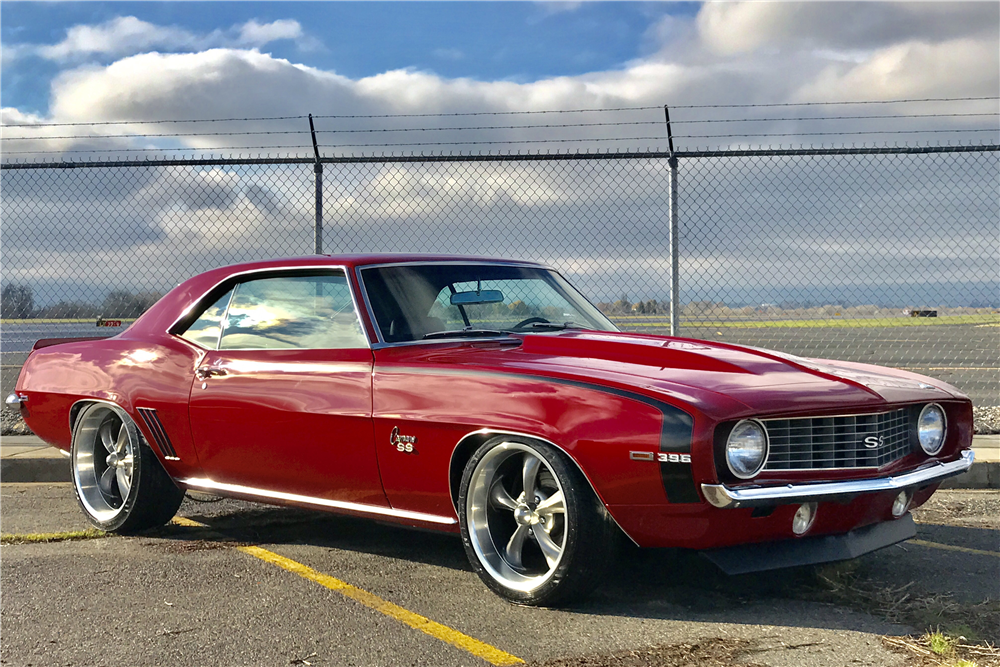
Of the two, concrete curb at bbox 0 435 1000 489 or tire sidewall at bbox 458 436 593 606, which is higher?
tire sidewall at bbox 458 436 593 606

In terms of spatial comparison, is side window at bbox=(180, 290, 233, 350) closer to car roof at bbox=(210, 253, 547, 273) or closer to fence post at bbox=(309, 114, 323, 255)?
car roof at bbox=(210, 253, 547, 273)

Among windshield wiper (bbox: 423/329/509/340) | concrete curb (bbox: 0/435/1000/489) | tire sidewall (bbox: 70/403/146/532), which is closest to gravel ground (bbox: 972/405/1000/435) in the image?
concrete curb (bbox: 0/435/1000/489)

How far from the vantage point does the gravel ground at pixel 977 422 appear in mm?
8172

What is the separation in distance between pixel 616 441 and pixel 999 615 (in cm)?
160

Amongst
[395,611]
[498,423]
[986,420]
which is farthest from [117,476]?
[986,420]

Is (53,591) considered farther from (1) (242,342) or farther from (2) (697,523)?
(2) (697,523)

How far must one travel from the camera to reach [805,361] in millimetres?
4371

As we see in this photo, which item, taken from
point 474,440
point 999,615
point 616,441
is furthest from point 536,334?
point 999,615

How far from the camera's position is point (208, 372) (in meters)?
4.89

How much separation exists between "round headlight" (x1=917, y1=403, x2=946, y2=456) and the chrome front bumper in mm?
177

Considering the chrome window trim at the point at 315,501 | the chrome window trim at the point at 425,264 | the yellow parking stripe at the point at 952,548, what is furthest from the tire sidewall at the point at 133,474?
the yellow parking stripe at the point at 952,548

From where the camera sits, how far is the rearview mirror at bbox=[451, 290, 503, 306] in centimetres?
463

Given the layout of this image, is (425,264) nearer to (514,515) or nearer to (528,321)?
(528,321)

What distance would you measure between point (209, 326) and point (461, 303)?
1.41 m
